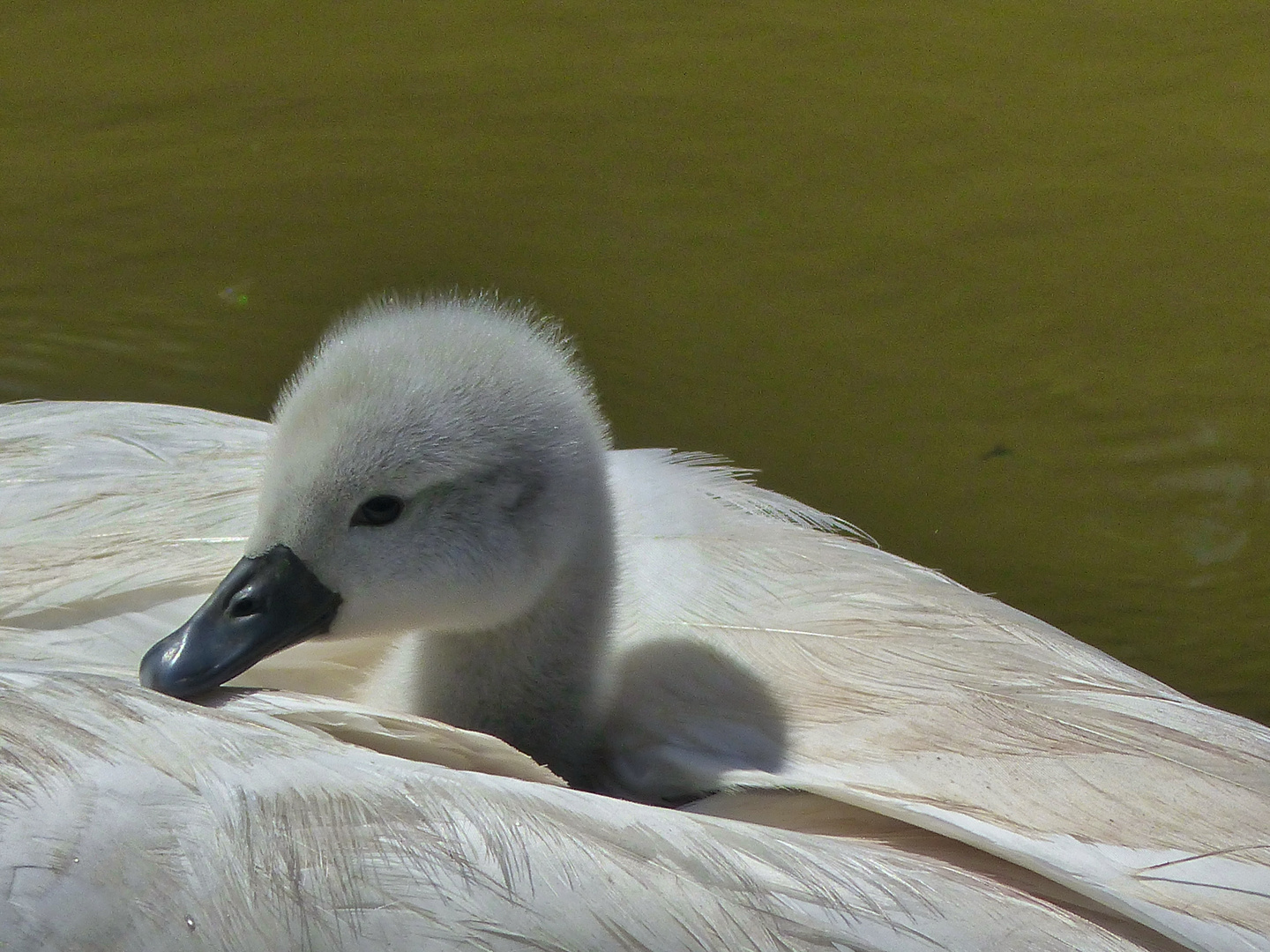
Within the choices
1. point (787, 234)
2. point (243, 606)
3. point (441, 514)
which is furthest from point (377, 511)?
point (787, 234)

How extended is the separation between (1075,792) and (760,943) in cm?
35

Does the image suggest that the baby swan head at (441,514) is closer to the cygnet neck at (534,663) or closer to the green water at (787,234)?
the cygnet neck at (534,663)

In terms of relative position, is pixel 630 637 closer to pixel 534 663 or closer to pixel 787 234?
pixel 534 663

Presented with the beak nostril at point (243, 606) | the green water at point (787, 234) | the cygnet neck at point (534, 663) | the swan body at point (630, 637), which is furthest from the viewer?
the green water at point (787, 234)

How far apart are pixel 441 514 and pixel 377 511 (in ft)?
0.21

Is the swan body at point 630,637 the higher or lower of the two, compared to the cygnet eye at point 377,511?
lower

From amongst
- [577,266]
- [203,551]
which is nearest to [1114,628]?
[577,266]

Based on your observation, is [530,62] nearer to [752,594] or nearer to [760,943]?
[752,594]

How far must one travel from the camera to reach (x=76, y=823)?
1.17m

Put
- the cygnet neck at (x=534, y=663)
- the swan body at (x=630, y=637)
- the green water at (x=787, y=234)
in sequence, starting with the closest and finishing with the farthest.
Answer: the swan body at (x=630, y=637) < the cygnet neck at (x=534, y=663) < the green water at (x=787, y=234)

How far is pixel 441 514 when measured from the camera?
160 cm

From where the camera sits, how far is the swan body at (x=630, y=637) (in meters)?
1.35

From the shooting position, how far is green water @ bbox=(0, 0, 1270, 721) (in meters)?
2.82

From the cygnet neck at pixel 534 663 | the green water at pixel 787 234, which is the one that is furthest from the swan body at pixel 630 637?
the green water at pixel 787 234
